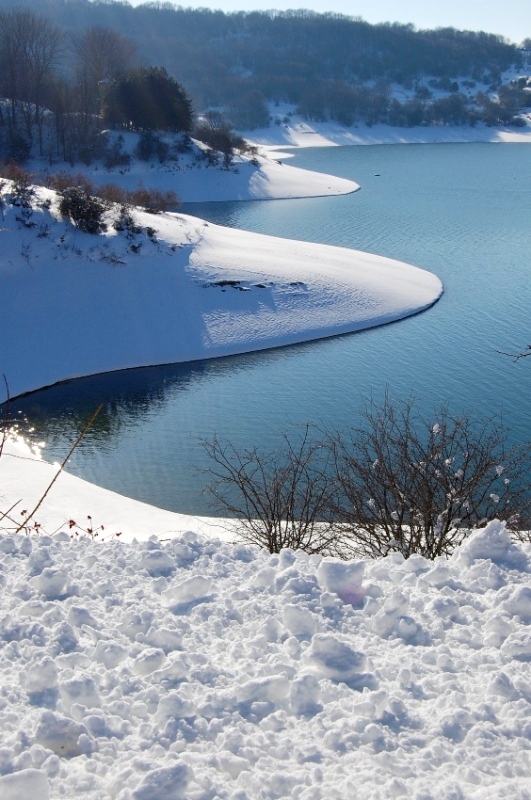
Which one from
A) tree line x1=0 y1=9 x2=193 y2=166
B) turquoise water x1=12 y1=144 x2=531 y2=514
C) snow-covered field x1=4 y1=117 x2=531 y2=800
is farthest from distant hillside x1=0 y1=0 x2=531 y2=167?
snow-covered field x1=4 y1=117 x2=531 y2=800

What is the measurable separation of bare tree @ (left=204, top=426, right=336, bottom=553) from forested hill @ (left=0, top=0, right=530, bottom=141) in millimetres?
91182

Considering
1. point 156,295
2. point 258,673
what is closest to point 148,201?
point 156,295

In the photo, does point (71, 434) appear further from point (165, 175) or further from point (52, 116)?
point (52, 116)

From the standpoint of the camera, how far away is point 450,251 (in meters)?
33.2

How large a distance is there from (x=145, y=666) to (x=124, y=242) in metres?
25.2

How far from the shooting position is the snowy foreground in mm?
3449

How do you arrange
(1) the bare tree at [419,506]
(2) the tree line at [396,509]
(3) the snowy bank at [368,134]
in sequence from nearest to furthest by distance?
1. (1) the bare tree at [419,506]
2. (2) the tree line at [396,509]
3. (3) the snowy bank at [368,134]

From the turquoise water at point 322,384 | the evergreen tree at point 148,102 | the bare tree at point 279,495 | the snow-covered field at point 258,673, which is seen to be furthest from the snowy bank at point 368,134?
the snow-covered field at point 258,673

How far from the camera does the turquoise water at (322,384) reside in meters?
16.6

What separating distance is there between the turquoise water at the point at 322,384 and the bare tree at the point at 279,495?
634 millimetres

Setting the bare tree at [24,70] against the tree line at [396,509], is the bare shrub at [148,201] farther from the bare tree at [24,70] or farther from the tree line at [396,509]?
the bare tree at [24,70]

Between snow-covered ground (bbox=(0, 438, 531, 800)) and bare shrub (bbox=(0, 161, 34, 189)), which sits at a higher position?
bare shrub (bbox=(0, 161, 34, 189))

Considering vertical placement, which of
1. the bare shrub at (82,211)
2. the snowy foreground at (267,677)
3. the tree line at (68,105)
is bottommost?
the snowy foreground at (267,677)

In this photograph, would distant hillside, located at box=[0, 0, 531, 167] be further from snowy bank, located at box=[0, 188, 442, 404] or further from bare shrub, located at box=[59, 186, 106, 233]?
snowy bank, located at box=[0, 188, 442, 404]
